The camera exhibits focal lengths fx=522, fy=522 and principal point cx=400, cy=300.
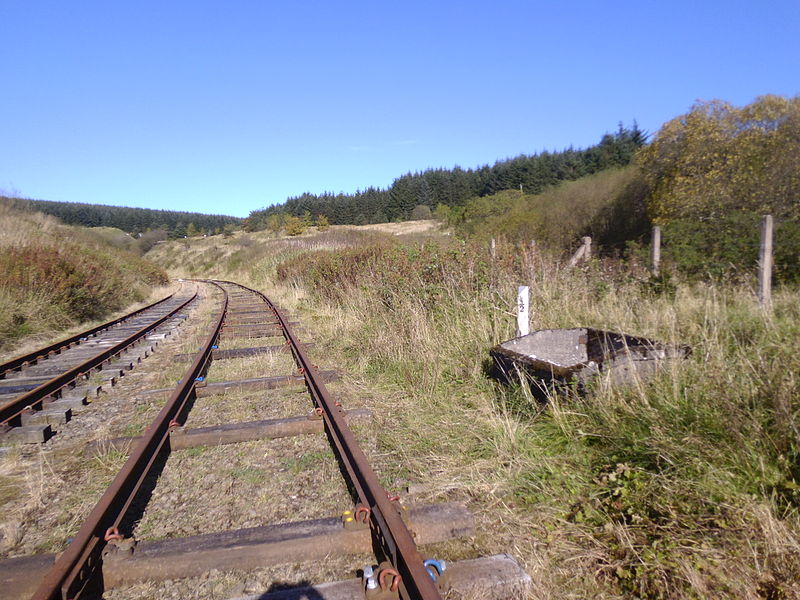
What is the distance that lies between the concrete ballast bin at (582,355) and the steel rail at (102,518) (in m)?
2.83

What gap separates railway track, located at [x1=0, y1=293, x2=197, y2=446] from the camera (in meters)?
4.70

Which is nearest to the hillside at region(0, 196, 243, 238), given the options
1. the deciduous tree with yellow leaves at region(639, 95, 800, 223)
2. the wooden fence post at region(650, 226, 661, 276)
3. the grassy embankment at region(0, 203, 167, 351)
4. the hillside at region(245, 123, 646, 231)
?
the hillside at region(245, 123, 646, 231)

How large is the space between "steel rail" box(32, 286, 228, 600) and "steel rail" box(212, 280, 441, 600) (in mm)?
1257

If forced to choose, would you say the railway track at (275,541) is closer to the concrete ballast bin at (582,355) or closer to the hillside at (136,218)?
the concrete ballast bin at (582,355)

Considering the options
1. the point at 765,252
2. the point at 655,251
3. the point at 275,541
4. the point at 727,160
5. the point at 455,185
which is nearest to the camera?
the point at 275,541

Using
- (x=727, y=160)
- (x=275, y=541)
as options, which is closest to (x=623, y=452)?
(x=275, y=541)

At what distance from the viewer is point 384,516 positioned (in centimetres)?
254

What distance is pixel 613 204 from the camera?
2656 cm

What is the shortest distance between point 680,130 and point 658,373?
2313cm

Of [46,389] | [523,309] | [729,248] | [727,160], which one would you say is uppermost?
→ [727,160]

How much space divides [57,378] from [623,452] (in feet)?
19.5

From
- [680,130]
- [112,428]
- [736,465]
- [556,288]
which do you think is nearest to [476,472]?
[736,465]

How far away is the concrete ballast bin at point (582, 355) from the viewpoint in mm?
3744

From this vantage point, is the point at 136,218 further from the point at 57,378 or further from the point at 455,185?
the point at 57,378
